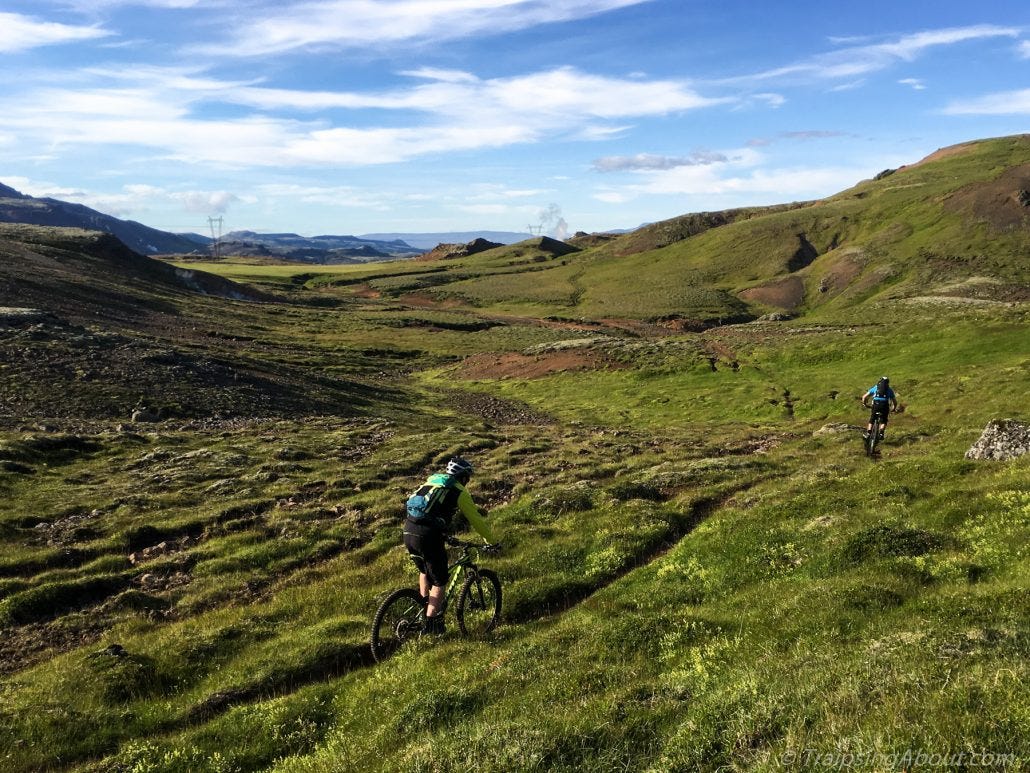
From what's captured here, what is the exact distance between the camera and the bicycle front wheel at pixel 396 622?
42.2 ft

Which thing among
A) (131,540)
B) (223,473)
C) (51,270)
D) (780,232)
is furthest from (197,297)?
(780,232)

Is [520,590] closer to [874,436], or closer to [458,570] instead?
[458,570]

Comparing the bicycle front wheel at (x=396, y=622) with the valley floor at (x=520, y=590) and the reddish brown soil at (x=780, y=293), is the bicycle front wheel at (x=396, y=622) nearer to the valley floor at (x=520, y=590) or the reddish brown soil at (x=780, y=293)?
the valley floor at (x=520, y=590)

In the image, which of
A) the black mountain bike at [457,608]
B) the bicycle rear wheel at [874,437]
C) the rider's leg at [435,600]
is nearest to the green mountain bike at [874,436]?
the bicycle rear wheel at [874,437]

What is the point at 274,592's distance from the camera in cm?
1778

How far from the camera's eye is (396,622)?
13.9 m

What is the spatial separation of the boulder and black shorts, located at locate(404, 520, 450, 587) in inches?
811

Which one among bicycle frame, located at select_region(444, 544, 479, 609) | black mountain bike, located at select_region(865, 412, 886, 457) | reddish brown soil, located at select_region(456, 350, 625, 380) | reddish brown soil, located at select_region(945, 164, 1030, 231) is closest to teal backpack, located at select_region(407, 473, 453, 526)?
bicycle frame, located at select_region(444, 544, 479, 609)

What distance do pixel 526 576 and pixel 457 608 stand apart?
3821 mm

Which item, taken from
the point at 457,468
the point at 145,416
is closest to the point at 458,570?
the point at 457,468

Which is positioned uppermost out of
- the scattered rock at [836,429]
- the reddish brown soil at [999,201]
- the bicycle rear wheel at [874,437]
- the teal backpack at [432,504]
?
the reddish brown soil at [999,201]

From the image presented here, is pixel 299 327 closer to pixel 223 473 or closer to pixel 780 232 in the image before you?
pixel 223 473

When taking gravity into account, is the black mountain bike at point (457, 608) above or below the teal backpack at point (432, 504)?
below

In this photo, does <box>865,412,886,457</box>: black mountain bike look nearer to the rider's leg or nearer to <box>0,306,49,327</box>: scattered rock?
the rider's leg
